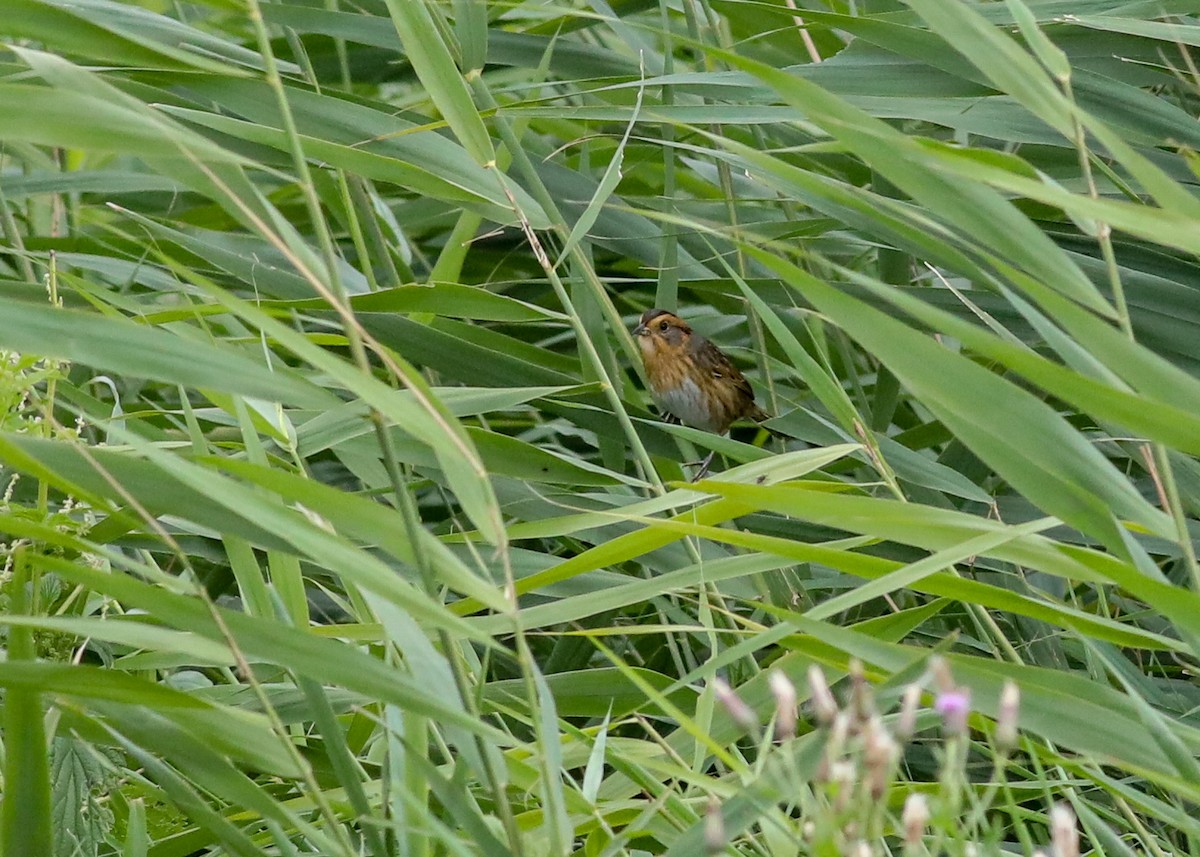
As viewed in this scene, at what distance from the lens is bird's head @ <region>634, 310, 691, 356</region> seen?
10.3ft

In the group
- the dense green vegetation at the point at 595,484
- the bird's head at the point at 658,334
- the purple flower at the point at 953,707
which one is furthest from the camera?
the bird's head at the point at 658,334

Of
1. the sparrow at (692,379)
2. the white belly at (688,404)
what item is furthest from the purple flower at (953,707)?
the white belly at (688,404)

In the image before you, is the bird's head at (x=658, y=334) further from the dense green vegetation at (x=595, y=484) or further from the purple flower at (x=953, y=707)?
the purple flower at (x=953, y=707)

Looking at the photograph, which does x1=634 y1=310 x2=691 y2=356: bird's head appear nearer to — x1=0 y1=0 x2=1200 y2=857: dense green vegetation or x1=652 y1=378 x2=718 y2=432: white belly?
x1=652 y1=378 x2=718 y2=432: white belly

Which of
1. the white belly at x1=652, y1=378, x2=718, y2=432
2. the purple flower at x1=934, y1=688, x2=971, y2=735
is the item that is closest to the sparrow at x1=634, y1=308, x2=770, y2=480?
the white belly at x1=652, y1=378, x2=718, y2=432

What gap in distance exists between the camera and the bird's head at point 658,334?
3.15m

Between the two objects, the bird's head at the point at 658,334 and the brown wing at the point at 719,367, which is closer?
the bird's head at the point at 658,334

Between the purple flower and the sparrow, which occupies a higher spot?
the purple flower

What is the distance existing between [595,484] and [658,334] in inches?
57.6

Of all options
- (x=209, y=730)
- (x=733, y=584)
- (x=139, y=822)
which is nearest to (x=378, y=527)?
(x=209, y=730)

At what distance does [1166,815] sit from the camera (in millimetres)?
1302

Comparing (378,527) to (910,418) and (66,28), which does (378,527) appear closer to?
(66,28)

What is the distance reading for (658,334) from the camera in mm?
3262

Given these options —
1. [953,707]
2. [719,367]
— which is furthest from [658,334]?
[953,707]
